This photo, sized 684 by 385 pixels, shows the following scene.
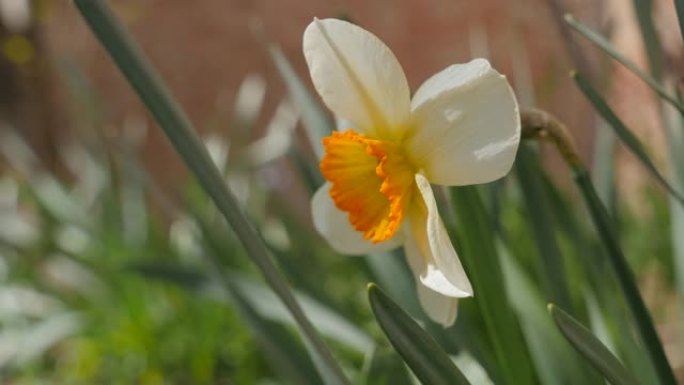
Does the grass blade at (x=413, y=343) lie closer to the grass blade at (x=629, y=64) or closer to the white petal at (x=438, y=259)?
the white petal at (x=438, y=259)

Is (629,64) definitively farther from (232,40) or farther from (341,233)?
(232,40)

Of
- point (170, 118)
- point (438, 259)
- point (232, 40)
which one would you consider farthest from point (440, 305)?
point (232, 40)

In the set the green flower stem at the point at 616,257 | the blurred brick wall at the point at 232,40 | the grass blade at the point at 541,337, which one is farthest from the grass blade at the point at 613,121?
the blurred brick wall at the point at 232,40

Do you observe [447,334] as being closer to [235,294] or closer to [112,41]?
[235,294]

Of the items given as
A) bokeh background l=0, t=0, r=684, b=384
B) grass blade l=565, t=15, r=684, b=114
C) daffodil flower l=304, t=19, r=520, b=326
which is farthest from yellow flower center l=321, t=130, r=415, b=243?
bokeh background l=0, t=0, r=684, b=384

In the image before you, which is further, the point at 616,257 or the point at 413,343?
the point at 616,257

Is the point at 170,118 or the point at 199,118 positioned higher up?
the point at 199,118

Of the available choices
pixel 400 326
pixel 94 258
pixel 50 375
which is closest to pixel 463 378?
pixel 400 326

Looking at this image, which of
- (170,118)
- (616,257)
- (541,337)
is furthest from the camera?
(541,337)
